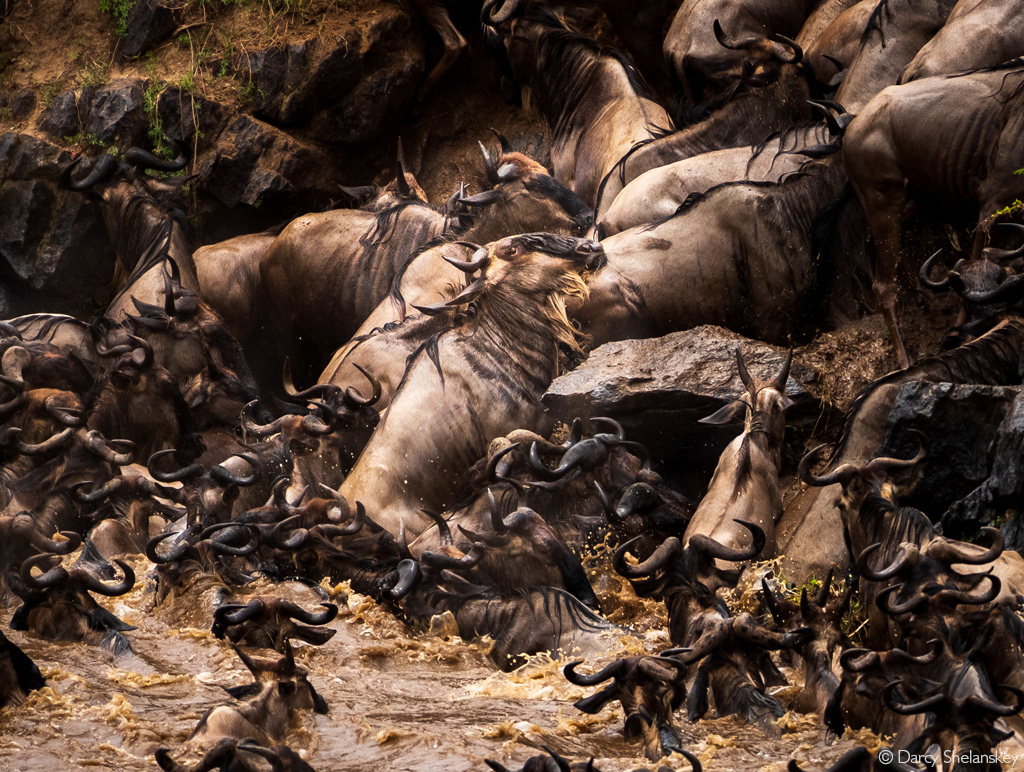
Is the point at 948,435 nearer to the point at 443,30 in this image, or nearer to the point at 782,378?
the point at 782,378

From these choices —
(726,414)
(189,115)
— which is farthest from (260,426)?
(189,115)

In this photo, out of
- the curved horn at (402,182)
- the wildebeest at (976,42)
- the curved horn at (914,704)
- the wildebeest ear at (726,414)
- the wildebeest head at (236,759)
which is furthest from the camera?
the curved horn at (402,182)

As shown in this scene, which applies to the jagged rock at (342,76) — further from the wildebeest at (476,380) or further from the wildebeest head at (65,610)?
the wildebeest head at (65,610)

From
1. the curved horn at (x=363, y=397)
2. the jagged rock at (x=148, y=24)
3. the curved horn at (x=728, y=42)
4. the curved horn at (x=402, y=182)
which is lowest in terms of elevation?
the curved horn at (x=363, y=397)

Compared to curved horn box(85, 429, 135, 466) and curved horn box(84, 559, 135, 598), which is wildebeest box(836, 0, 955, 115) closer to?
curved horn box(85, 429, 135, 466)

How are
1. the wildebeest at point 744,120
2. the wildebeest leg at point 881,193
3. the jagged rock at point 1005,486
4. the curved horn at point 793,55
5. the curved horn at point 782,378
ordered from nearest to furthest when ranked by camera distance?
the jagged rock at point 1005,486, the curved horn at point 782,378, the wildebeest leg at point 881,193, the curved horn at point 793,55, the wildebeest at point 744,120

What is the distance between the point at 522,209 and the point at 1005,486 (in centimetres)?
476

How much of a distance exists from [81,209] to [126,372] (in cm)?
297

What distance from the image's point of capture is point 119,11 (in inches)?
436

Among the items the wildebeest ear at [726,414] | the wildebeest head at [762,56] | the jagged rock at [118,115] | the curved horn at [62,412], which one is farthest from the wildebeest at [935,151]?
the jagged rock at [118,115]

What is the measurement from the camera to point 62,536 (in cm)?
657

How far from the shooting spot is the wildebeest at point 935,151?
6.65 m

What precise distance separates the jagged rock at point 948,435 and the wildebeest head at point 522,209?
3.80 meters

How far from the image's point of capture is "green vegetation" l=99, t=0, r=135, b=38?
11.0 m
